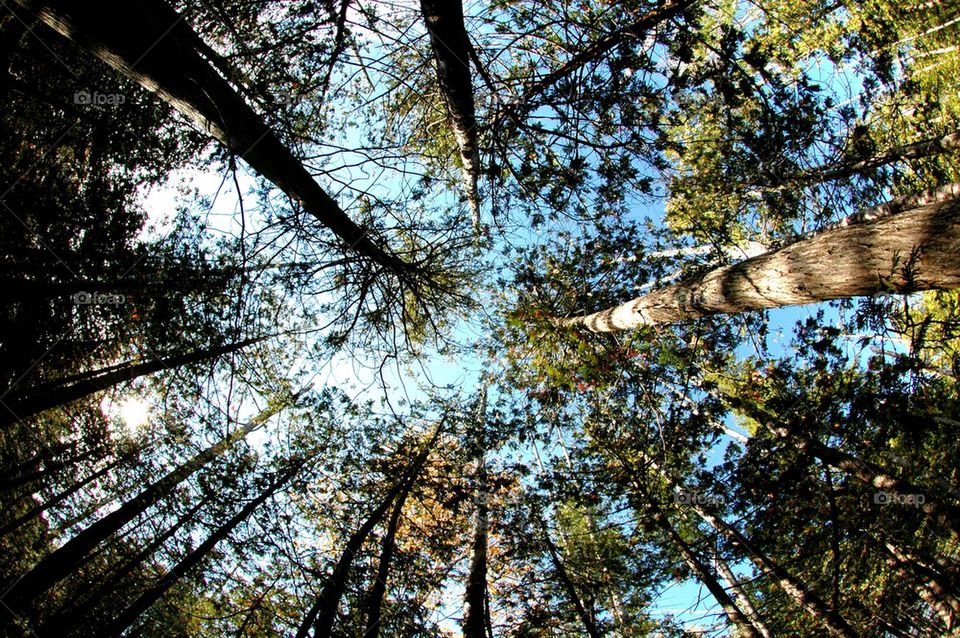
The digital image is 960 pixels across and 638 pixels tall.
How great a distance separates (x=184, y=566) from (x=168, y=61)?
634cm

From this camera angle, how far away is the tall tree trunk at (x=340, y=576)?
15.0ft

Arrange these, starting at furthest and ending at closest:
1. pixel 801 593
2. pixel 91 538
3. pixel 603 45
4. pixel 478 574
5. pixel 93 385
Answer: pixel 93 385 → pixel 478 574 → pixel 91 538 → pixel 801 593 → pixel 603 45

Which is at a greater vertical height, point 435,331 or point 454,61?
point 435,331

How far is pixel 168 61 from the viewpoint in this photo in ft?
9.27

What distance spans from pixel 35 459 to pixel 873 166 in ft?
42.0

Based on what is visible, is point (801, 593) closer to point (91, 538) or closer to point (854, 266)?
point (854, 266)

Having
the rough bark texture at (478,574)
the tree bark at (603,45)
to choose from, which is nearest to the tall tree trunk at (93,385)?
the rough bark texture at (478,574)

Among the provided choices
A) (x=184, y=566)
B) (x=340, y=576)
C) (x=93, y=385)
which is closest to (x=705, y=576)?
(x=340, y=576)

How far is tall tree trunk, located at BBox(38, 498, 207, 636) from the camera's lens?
17.4ft

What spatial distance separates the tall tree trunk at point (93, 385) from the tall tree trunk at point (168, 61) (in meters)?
2.54

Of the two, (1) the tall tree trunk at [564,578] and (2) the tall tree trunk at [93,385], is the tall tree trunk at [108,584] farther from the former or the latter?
(1) the tall tree trunk at [564,578]

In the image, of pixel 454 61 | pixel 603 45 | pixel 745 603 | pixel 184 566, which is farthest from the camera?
pixel 745 603

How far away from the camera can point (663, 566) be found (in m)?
5.27

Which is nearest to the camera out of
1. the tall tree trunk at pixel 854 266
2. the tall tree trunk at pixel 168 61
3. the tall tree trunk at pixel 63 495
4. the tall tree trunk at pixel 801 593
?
the tall tree trunk at pixel 854 266
